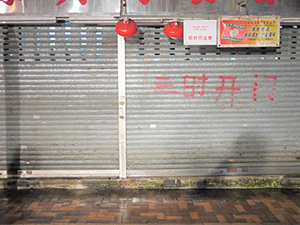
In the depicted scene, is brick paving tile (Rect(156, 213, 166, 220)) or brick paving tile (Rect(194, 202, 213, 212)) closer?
brick paving tile (Rect(156, 213, 166, 220))

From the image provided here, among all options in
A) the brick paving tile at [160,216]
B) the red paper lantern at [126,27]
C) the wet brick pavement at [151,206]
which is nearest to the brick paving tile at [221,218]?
the wet brick pavement at [151,206]

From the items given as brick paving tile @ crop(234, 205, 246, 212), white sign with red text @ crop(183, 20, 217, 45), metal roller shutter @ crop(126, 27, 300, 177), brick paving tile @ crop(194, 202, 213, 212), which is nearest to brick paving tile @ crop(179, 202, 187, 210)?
brick paving tile @ crop(194, 202, 213, 212)

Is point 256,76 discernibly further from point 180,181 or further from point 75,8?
point 75,8

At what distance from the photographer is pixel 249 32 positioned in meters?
6.00

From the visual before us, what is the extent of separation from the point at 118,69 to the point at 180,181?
3047 mm

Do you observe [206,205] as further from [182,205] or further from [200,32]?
[200,32]

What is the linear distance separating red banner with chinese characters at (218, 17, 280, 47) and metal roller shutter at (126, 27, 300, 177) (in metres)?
0.46

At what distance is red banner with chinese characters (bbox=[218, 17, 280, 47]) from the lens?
5.95 metres

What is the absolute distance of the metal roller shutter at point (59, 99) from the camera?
637 centimetres

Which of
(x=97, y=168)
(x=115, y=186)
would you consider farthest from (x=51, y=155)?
(x=115, y=186)

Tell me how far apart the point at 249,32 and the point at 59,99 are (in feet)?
15.1

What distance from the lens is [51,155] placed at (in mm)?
6555

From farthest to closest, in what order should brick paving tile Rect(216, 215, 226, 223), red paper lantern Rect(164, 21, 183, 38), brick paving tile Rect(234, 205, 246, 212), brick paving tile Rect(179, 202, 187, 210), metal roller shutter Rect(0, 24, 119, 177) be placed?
1. metal roller shutter Rect(0, 24, 119, 177)
2. red paper lantern Rect(164, 21, 183, 38)
3. brick paving tile Rect(179, 202, 187, 210)
4. brick paving tile Rect(234, 205, 246, 212)
5. brick paving tile Rect(216, 215, 226, 223)

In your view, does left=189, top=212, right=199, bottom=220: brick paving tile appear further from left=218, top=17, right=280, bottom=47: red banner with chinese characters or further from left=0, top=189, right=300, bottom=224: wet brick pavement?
left=218, top=17, right=280, bottom=47: red banner with chinese characters
